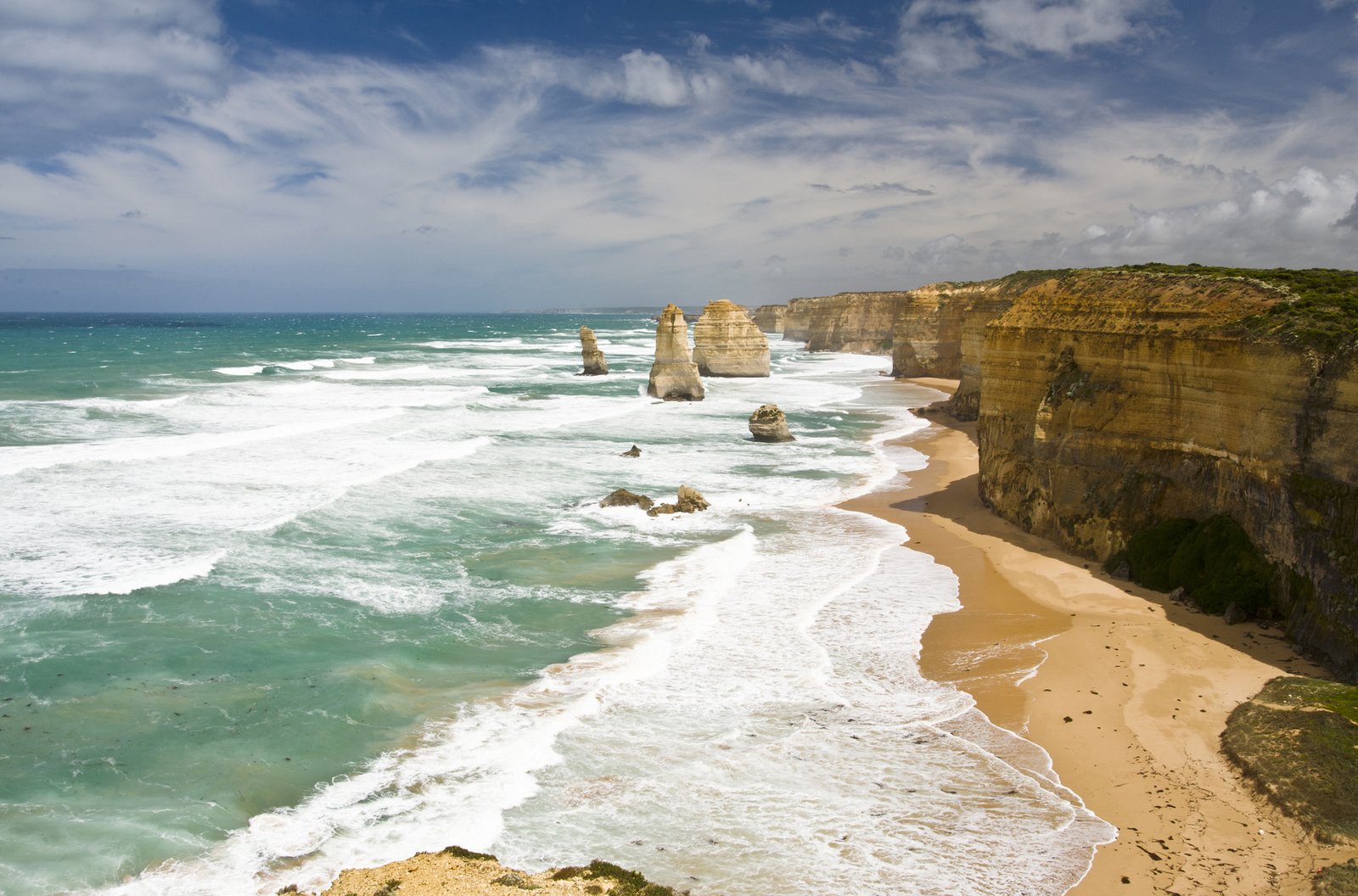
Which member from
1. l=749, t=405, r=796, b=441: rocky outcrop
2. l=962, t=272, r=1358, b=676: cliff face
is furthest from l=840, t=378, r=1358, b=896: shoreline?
l=749, t=405, r=796, b=441: rocky outcrop

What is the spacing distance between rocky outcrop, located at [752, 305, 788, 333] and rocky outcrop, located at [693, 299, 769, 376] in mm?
70563

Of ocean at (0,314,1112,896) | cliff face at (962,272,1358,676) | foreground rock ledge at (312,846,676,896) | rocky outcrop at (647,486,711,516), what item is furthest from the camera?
rocky outcrop at (647,486,711,516)

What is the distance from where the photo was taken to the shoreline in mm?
7434

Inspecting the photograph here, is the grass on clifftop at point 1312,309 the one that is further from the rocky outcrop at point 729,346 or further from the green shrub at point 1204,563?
the rocky outcrop at point 729,346

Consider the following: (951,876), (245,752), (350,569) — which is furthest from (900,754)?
(350,569)

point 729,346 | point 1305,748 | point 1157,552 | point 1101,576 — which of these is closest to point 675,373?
point 729,346

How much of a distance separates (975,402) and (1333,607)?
2453 centimetres

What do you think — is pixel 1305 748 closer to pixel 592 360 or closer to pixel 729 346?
pixel 729 346

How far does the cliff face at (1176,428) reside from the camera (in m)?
11.4

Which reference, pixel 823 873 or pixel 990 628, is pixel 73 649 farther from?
pixel 990 628

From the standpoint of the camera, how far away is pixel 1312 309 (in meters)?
12.5

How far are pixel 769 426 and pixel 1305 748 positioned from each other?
23339 mm

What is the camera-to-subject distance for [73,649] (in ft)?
A: 41.3

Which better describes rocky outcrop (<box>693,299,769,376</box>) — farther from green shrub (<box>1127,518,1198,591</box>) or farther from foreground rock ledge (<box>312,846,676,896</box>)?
foreground rock ledge (<box>312,846,676,896</box>)
